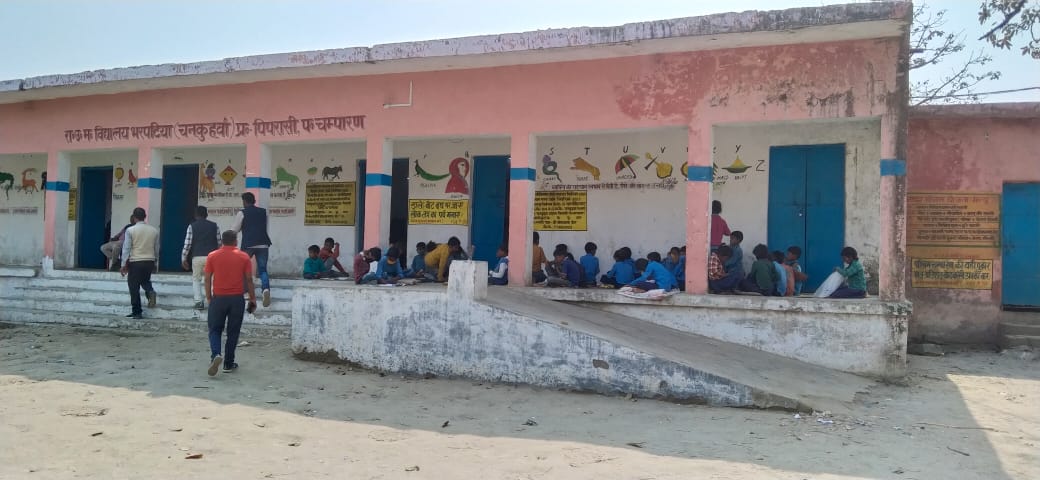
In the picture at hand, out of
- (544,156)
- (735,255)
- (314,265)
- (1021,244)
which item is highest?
(544,156)

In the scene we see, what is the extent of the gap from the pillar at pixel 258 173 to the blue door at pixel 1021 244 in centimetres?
955

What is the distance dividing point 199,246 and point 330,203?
2971mm

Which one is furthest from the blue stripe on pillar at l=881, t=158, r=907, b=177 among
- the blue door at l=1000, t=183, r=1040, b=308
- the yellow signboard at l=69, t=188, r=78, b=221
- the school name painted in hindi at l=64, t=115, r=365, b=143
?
the yellow signboard at l=69, t=188, r=78, b=221

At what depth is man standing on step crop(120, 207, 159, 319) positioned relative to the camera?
29.8 feet

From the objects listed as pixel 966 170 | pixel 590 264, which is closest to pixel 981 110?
pixel 966 170

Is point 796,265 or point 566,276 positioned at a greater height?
point 796,265

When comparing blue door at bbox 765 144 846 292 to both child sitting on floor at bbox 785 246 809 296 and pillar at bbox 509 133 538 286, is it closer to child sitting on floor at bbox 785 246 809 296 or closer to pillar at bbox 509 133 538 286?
child sitting on floor at bbox 785 246 809 296

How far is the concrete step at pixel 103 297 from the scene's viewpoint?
352 inches

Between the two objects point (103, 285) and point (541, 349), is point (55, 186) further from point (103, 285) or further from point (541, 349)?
point (541, 349)

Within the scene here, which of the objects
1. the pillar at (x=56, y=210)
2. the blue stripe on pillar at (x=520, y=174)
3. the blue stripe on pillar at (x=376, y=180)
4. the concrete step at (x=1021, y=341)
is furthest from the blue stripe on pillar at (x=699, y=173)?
the pillar at (x=56, y=210)

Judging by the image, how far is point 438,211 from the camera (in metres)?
11.0

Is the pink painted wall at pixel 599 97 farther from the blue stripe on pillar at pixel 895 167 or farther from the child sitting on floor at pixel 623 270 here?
the child sitting on floor at pixel 623 270

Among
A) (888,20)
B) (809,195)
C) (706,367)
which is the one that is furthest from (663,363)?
(809,195)

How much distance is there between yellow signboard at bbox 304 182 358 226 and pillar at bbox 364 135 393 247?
7.19 feet
